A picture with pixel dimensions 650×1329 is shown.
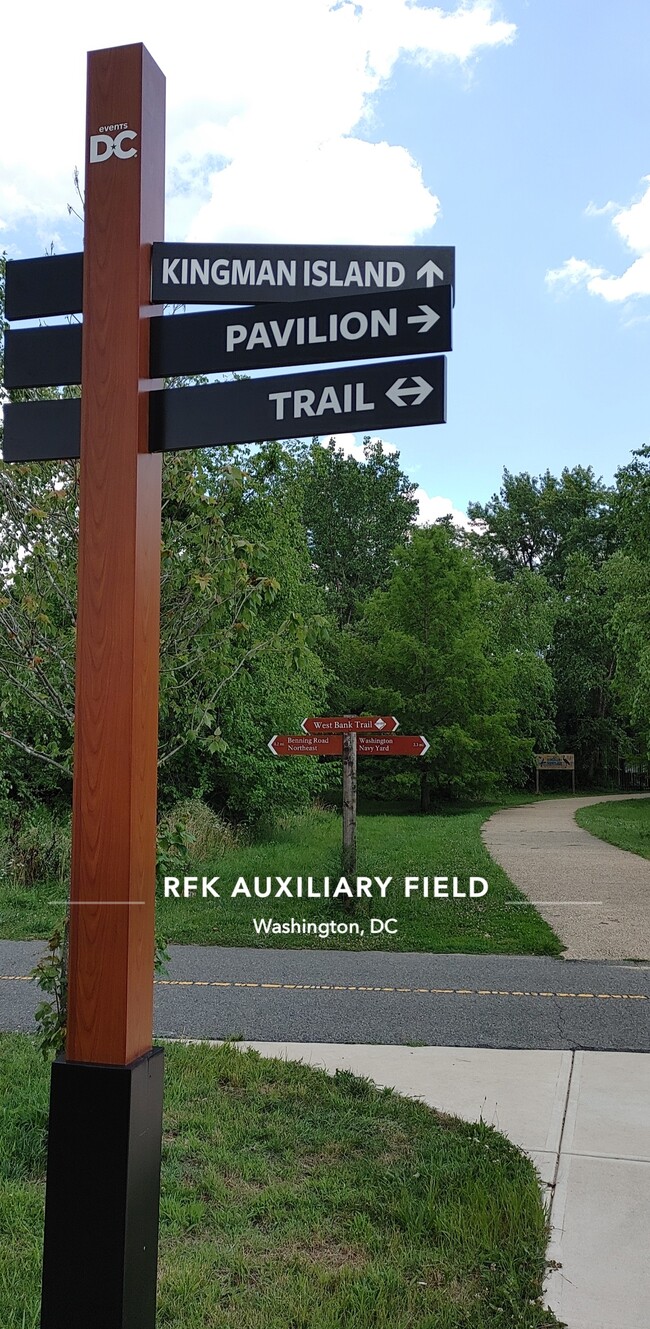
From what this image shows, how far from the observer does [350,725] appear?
10.5 meters

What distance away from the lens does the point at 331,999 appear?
6664mm

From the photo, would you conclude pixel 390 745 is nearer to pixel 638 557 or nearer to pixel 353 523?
pixel 638 557

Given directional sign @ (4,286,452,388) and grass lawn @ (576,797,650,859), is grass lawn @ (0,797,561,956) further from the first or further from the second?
directional sign @ (4,286,452,388)

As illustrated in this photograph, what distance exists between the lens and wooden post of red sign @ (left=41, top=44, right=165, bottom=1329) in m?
2.28

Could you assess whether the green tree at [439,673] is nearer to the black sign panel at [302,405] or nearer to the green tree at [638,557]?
the green tree at [638,557]

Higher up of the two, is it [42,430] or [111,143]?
[111,143]

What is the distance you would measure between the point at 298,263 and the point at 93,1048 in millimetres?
2009

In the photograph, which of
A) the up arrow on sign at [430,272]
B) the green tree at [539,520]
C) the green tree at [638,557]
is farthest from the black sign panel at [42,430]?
the green tree at [539,520]

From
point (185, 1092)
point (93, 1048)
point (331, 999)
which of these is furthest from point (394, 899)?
point (93, 1048)

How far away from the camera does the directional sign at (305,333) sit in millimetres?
2510

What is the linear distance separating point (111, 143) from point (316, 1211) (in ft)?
10.9

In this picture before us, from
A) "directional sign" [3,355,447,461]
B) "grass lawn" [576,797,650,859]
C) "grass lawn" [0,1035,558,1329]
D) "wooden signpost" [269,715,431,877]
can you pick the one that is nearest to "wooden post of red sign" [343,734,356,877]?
"wooden signpost" [269,715,431,877]

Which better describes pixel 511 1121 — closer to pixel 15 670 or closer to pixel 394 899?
pixel 15 670

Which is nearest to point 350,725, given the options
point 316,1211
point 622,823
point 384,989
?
point 384,989
